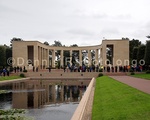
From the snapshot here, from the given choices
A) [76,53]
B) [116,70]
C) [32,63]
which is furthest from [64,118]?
[76,53]

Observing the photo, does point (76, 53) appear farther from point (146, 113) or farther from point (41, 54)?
point (146, 113)

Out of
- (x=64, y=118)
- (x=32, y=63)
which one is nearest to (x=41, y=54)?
(x=32, y=63)

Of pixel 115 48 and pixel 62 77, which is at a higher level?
pixel 115 48

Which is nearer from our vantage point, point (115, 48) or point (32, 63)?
point (115, 48)

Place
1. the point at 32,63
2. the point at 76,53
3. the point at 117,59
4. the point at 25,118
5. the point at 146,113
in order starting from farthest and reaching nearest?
the point at 76,53 → the point at 32,63 → the point at 117,59 → the point at 25,118 → the point at 146,113

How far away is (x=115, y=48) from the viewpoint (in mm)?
44719

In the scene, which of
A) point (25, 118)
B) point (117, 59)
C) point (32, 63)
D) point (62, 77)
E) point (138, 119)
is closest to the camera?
point (138, 119)

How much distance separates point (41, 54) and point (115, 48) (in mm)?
15639

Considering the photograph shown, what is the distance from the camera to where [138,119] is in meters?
6.81

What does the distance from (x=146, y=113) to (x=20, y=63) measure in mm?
41119

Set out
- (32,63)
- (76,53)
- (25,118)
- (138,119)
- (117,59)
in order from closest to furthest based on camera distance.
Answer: (138,119)
(25,118)
(117,59)
(32,63)
(76,53)

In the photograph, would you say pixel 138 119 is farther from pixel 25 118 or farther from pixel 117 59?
pixel 117 59

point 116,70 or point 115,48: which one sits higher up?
point 115,48

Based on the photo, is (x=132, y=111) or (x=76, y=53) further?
(x=76, y=53)
